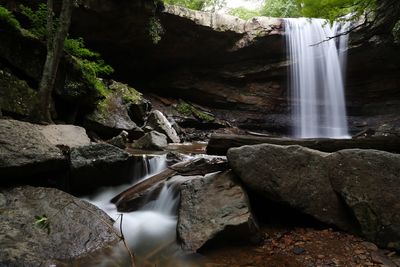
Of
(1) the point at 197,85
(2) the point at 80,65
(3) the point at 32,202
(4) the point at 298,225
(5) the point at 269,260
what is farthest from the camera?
(1) the point at 197,85

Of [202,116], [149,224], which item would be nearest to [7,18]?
[149,224]

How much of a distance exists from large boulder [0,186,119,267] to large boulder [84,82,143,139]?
4.37 m

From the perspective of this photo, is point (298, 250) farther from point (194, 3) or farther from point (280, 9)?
point (280, 9)

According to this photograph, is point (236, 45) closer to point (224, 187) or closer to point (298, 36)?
point (298, 36)

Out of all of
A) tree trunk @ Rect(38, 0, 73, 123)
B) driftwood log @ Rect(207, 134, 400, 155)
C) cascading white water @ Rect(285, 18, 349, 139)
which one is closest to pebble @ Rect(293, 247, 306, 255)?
driftwood log @ Rect(207, 134, 400, 155)

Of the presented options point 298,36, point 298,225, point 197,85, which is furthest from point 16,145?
point 298,36

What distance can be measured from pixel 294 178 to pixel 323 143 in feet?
3.35

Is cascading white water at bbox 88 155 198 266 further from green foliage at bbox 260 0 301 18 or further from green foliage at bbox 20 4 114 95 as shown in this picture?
green foliage at bbox 260 0 301 18

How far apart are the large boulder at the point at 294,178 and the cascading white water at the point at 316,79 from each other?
1079 centimetres

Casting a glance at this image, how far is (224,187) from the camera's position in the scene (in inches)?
184

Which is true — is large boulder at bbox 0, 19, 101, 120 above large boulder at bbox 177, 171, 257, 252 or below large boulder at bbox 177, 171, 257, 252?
above

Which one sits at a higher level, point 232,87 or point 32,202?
point 232,87

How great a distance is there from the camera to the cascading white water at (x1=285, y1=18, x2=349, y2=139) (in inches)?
563

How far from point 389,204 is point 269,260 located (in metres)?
1.59
